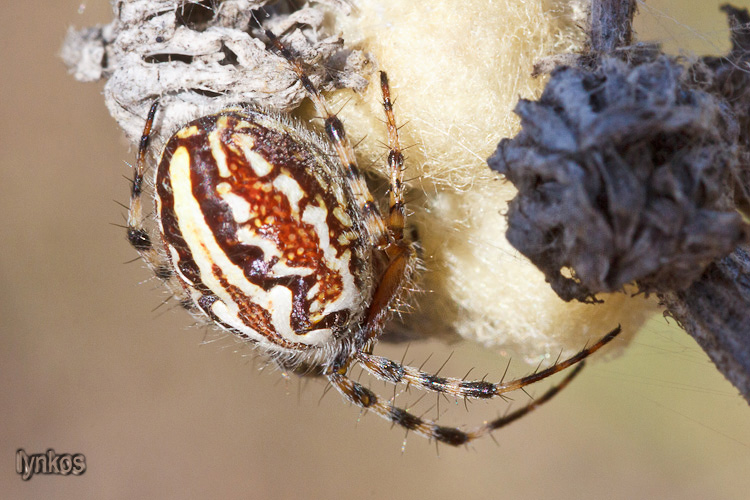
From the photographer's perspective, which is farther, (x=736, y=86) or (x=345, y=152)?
(x=345, y=152)

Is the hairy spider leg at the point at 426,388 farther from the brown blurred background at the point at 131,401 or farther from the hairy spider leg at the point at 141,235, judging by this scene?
the brown blurred background at the point at 131,401

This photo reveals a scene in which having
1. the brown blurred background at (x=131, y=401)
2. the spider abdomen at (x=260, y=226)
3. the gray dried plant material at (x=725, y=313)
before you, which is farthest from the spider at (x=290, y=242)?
the brown blurred background at (x=131, y=401)

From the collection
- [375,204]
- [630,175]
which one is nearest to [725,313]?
[630,175]

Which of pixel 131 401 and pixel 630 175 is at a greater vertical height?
pixel 630 175

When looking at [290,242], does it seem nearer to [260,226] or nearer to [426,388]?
[260,226]

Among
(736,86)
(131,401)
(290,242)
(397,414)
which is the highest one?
(736,86)

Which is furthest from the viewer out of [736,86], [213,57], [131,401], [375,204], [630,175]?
[131,401]

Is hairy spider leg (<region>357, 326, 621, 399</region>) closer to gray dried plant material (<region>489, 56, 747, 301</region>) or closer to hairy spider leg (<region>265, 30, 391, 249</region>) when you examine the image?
hairy spider leg (<region>265, 30, 391, 249</region>)
